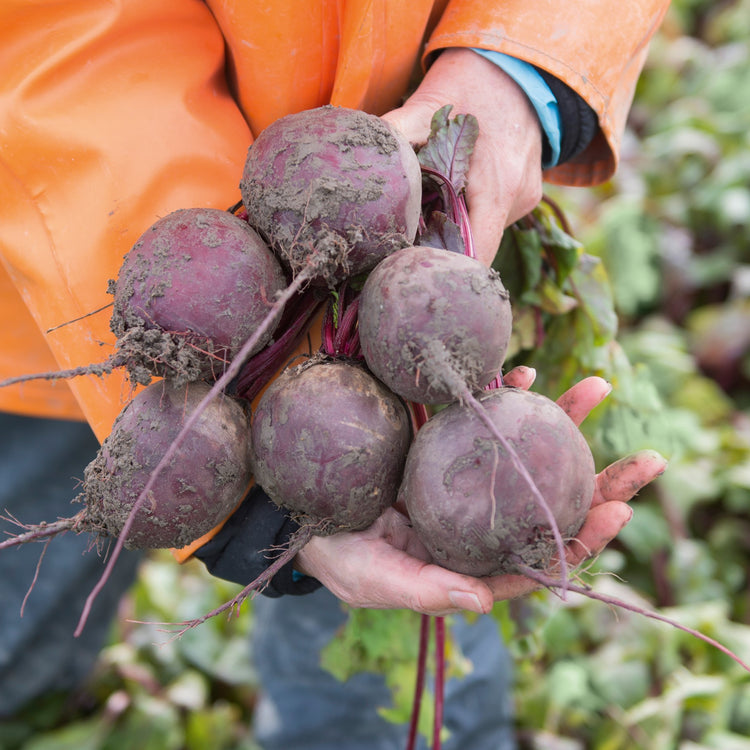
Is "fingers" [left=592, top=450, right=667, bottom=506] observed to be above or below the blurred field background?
above

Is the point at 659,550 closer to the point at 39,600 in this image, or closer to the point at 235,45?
the point at 39,600

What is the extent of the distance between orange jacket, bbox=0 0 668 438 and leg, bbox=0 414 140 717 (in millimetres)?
1067

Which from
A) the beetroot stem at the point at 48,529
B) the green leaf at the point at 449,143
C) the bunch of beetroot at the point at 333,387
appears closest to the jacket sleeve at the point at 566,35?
the green leaf at the point at 449,143

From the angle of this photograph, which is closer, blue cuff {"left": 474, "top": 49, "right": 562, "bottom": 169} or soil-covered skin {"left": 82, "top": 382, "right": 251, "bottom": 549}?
soil-covered skin {"left": 82, "top": 382, "right": 251, "bottom": 549}

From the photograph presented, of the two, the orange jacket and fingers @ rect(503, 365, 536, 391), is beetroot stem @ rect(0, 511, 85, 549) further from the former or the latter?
fingers @ rect(503, 365, 536, 391)

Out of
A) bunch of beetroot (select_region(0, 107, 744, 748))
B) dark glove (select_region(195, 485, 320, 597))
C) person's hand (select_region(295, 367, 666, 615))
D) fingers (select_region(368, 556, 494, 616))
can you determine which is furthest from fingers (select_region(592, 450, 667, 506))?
dark glove (select_region(195, 485, 320, 597))

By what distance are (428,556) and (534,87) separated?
3.57 ft

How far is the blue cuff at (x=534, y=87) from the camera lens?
1.47m

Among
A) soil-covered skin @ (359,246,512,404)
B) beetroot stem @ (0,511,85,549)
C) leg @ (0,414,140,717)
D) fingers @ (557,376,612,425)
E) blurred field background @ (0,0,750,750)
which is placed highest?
soil-covered skin @ (359,246,512,404)

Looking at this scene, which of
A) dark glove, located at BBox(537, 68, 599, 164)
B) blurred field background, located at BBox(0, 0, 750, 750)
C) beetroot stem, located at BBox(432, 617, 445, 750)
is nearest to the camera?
dark glove, located at BBox(537, 68, 599, 164)

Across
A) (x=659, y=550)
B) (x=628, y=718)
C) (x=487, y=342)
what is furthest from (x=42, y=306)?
(x=659, y=550)

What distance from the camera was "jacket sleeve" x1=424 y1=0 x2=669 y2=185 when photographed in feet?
4.79

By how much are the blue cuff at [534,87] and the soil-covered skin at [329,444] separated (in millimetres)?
773

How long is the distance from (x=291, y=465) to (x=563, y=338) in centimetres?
120
